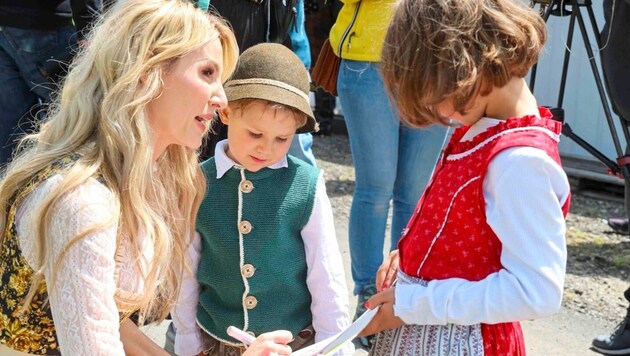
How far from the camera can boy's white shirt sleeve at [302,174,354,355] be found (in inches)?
101

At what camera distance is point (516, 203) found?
1862 millimetres

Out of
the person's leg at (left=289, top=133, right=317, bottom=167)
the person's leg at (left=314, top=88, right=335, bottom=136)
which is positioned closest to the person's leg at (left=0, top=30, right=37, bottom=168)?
the person's leg at (left=289, top=133, right=317, bottom=167)

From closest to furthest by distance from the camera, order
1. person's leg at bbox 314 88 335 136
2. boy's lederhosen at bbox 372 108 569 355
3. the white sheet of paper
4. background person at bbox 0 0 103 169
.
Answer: boy's lederhosen at bbox 372 108 569 355 < the white sheet of paper < background person at bbox 0 0 103 169 < person's leg at bbox 314 88 335 136

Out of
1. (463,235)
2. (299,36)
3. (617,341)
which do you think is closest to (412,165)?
(299,36)

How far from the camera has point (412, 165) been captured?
375cm

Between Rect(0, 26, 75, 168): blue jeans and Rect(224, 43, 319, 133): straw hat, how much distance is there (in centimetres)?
126

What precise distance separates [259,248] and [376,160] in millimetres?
1244

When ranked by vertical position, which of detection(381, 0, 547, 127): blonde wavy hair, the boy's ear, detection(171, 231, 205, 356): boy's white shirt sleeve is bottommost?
detection(171, 231, 205, 356): boy's white shirt sleeve

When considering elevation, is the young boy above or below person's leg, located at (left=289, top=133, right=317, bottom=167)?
above

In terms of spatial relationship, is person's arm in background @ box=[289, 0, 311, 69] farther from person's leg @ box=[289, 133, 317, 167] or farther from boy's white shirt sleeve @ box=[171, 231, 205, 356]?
boy's white shirt sleeve @ box=[171, 231, 205, 356]

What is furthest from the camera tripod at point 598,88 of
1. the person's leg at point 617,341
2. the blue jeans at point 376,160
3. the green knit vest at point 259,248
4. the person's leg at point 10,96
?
the person's leg at point 10,96

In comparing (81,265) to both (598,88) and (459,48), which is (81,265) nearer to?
(459,48)

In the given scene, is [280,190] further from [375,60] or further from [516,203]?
[375,60]

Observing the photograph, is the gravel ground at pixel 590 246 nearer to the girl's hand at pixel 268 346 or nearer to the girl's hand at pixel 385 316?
the girl's hand at pixel 385 316
